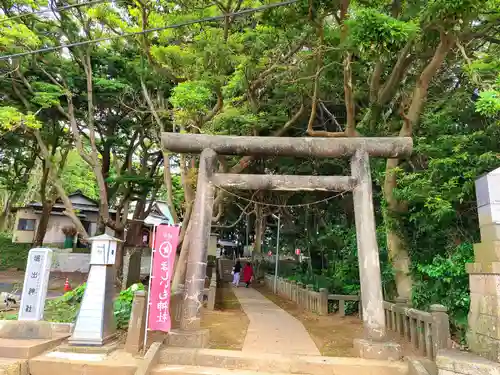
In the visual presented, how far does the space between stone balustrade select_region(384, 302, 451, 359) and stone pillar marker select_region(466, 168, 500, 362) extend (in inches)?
16.9

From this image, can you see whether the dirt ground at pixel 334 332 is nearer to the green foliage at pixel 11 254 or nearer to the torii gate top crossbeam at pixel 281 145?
the torii gate top crossbeam at pixel 281 145

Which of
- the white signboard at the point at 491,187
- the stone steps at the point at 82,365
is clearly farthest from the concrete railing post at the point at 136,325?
the white signboard at the point at 491,187

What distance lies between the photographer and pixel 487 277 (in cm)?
562

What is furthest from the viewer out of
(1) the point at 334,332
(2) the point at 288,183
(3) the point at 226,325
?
(3) the point at 226,325

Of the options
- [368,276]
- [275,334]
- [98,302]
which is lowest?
[275,334]

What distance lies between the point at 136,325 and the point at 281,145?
4647 millimetres

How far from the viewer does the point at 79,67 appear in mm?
16469

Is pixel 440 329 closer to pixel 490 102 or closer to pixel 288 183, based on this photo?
pixel 288 183

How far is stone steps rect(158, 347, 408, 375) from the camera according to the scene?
20.4ft

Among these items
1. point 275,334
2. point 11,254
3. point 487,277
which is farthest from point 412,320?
point 11,254

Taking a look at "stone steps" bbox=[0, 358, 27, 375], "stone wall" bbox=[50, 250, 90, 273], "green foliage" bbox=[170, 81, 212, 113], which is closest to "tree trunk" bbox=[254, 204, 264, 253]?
"stone wall" bbox=[50, 250, 90, 273]

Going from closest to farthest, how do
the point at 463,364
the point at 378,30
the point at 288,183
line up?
the point at 463,364, the point at 378,30, the point at 288,183

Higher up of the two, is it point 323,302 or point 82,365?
point 323,302

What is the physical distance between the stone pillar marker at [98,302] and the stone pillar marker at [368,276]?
192 inches
